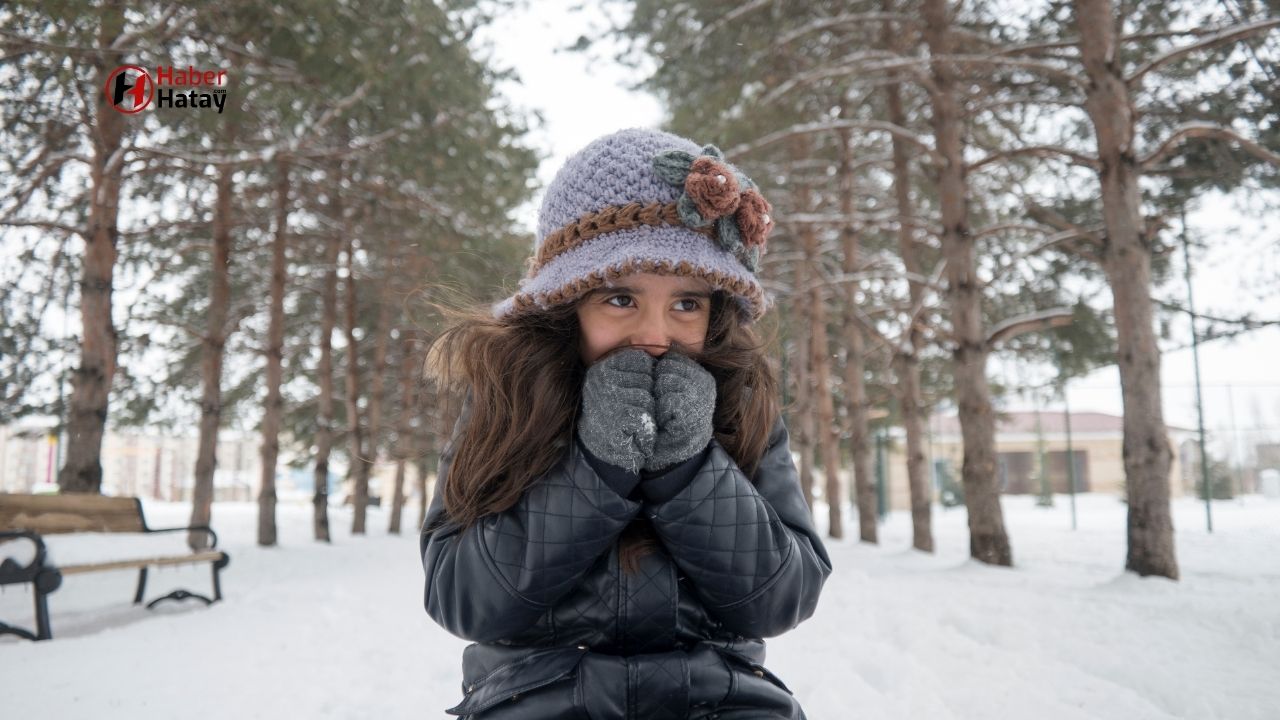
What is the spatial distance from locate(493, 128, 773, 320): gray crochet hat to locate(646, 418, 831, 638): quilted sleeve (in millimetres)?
404

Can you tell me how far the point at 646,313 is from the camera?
1.60m

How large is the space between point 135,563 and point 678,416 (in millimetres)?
5723

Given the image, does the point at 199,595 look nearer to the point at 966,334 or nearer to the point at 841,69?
the point at 841,69

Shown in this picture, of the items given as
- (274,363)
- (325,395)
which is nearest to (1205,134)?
(274,363)

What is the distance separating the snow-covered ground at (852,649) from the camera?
10.9 ft

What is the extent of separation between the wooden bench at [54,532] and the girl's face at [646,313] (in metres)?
4.87

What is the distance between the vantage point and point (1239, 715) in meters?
3.04

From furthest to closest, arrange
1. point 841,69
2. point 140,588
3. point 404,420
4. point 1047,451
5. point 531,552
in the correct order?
1. point 1047,451
2. point 404,420
3. point 841,69
4. point 140,588
5. point 531,552

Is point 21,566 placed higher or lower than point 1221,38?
lower

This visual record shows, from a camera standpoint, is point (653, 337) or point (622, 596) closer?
point (622, 596)

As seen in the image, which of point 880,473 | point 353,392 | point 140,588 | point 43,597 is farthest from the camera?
point 880,473

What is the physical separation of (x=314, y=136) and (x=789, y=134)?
466 cm

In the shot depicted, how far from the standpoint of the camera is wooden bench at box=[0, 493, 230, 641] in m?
4.67

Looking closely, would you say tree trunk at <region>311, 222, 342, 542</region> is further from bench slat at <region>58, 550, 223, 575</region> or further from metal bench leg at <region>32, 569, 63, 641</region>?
metal bench leg at <region>32, 569, 63, 641</region>
